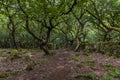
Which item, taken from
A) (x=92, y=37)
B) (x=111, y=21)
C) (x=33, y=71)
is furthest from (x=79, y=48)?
(x=92, y=37)

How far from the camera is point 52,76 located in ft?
42.4

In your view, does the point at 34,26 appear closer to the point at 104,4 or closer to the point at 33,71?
the point at 104,4

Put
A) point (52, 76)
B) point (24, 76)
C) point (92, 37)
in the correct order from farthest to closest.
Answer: point (92, 37) → point (24, 76) → point (52, 76)

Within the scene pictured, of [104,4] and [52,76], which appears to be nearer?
[52,76]

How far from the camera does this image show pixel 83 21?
29.0m

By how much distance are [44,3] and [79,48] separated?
1081cm

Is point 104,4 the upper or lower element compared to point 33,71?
upper

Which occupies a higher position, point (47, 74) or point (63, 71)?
point (63, 71)

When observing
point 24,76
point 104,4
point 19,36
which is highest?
point 104,4

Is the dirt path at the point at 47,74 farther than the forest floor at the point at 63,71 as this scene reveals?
Yes

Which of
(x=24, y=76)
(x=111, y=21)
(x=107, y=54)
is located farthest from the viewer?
(x=111, y=21)

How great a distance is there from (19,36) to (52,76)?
98.2ft

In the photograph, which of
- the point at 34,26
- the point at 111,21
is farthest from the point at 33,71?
the point at 34,26

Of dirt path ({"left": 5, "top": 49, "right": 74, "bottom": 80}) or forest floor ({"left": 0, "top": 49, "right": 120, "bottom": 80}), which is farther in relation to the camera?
dirt path ({"left": 5, "top": 49, "right": 74, "bottom": 80})
